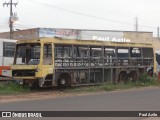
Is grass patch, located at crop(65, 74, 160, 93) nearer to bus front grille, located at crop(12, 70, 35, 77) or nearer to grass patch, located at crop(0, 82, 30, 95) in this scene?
bus front grille, located at crop(12, 70, 35, 77)

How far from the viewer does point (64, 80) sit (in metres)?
25.7

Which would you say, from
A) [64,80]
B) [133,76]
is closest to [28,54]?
[64,80]

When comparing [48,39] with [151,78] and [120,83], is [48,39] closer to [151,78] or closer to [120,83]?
[120,83]

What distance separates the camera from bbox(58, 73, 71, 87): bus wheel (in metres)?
25.3

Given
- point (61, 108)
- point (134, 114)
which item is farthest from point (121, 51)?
point (134, 114)

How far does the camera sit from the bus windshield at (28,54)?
80.8ft

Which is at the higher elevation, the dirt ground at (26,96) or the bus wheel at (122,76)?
the bus wheel at (122,76)

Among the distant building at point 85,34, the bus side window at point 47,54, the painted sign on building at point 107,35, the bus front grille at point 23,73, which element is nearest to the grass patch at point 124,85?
the bus side window at point 47,54

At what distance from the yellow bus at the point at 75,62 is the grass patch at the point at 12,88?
0.42m

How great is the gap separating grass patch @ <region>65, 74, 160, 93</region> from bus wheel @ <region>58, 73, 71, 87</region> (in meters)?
0.49

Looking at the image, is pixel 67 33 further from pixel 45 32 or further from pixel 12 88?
pixel 12 88

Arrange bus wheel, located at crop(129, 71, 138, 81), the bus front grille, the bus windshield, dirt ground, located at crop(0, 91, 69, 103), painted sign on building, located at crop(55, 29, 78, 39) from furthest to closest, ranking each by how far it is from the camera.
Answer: painted sign on building, located at crop(55, 29, 78, 39), bus wheel, located at crop(129, 71, 138, 81), the bus windshield, the bus front grille, dirt ground, located at crop(0, 91, 69, 103)

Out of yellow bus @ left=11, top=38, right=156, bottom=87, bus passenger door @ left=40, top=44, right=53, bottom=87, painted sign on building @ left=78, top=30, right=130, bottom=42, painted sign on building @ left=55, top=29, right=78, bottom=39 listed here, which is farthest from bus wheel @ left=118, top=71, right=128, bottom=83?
painted sign on building @ left=78, top=30, right=130, bottom=42

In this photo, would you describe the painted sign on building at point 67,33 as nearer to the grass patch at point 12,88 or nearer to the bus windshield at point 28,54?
the bus windshield at point 28,54
